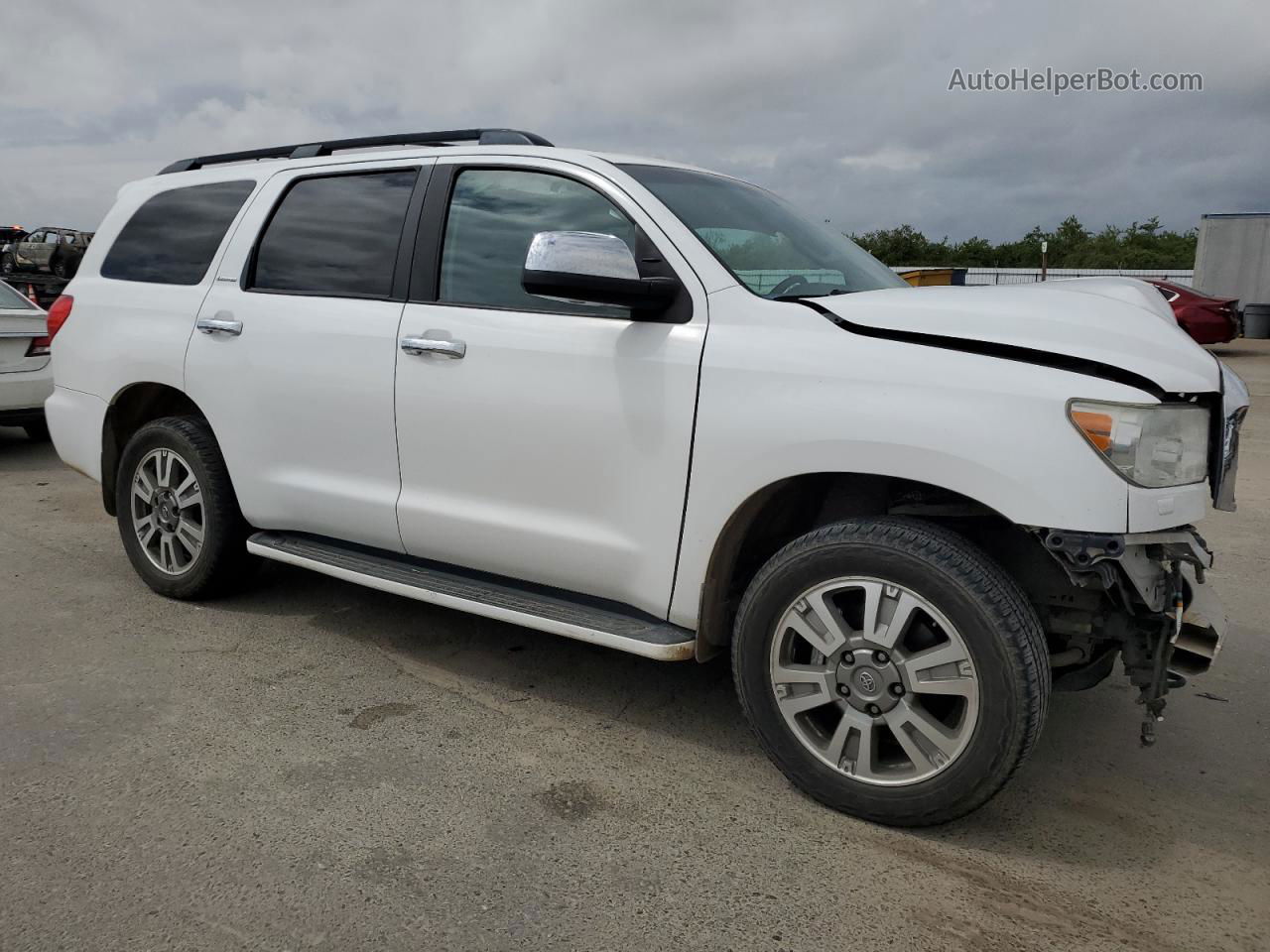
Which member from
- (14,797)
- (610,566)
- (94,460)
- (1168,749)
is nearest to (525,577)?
(610,566)

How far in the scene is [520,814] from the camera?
9.52 feet

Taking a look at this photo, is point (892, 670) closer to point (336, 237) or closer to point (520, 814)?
point (520, 814)

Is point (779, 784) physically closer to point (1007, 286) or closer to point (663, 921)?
point (663, 921)

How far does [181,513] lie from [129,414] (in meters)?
0.65

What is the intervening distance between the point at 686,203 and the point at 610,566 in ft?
4.02

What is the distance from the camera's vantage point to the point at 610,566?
10.7 ft

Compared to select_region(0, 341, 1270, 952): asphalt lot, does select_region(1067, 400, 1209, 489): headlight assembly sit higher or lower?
higher

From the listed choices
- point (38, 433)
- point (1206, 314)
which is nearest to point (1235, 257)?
point (1206, 314)

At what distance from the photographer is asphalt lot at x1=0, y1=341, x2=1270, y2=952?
8.01 feet

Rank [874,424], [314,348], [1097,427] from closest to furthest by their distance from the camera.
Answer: [1097,427] < [874,424] < [314,348]

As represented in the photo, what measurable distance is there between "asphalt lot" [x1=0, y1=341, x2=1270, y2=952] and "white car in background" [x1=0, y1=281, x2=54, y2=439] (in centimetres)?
445

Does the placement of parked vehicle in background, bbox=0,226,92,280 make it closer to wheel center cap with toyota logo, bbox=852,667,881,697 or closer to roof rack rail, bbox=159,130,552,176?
roof rack rail, bbox=159,130,552,176

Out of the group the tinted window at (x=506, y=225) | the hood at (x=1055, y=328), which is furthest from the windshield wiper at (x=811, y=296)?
the tinted window at (x=506, y=225)

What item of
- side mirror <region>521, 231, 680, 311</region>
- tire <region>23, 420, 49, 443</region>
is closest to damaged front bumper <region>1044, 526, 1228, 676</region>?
side mirror <region>521, 231, 680, 311</region>
